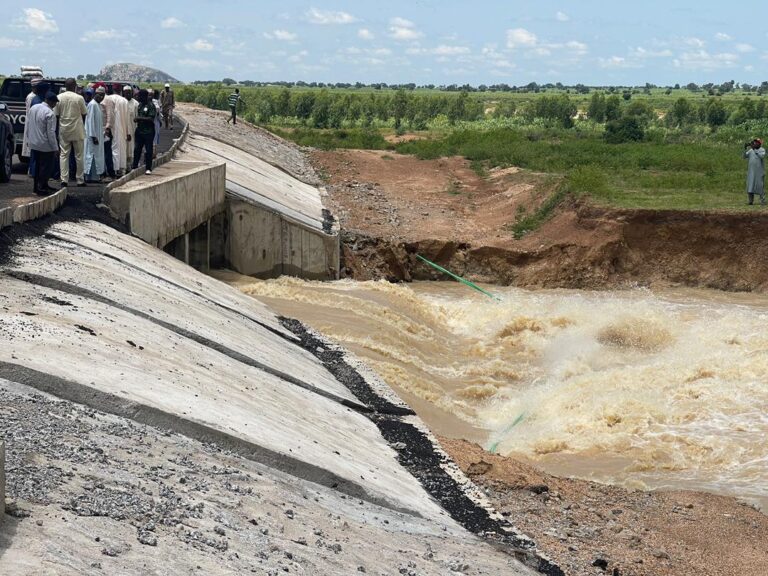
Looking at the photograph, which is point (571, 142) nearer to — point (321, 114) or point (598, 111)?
point (321, 114)

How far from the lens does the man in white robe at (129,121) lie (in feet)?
60.0

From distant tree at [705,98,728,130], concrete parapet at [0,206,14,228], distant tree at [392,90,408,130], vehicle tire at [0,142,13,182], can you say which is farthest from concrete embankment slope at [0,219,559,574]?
distant tree at [392,90,408,130]

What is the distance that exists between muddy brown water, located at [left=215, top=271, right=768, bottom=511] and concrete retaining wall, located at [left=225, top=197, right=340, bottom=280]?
592 mm

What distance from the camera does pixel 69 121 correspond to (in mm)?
16609

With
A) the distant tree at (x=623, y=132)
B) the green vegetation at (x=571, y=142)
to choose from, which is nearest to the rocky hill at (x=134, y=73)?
the green vegetation at (x=571, y=142)

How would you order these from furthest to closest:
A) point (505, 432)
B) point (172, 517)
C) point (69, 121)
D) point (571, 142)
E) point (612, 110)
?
point (612, 110) → point (571, 142) → point (69, 121) → point (505, 432) → point (172, 517)

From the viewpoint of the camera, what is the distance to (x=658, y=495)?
11.5 meters

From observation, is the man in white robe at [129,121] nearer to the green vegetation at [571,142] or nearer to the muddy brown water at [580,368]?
the muddy brown water at [580,368]

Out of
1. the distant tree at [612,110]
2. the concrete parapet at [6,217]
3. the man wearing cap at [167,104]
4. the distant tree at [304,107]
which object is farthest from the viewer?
the distant tree at [304,107]

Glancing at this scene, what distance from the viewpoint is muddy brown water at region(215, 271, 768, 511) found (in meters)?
13.4

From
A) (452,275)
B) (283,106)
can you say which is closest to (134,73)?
(283,106)

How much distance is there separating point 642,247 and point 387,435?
48.2 ft

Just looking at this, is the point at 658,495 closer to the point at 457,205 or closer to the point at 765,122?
the point at 457,205

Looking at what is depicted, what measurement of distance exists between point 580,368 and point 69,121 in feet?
28.6
